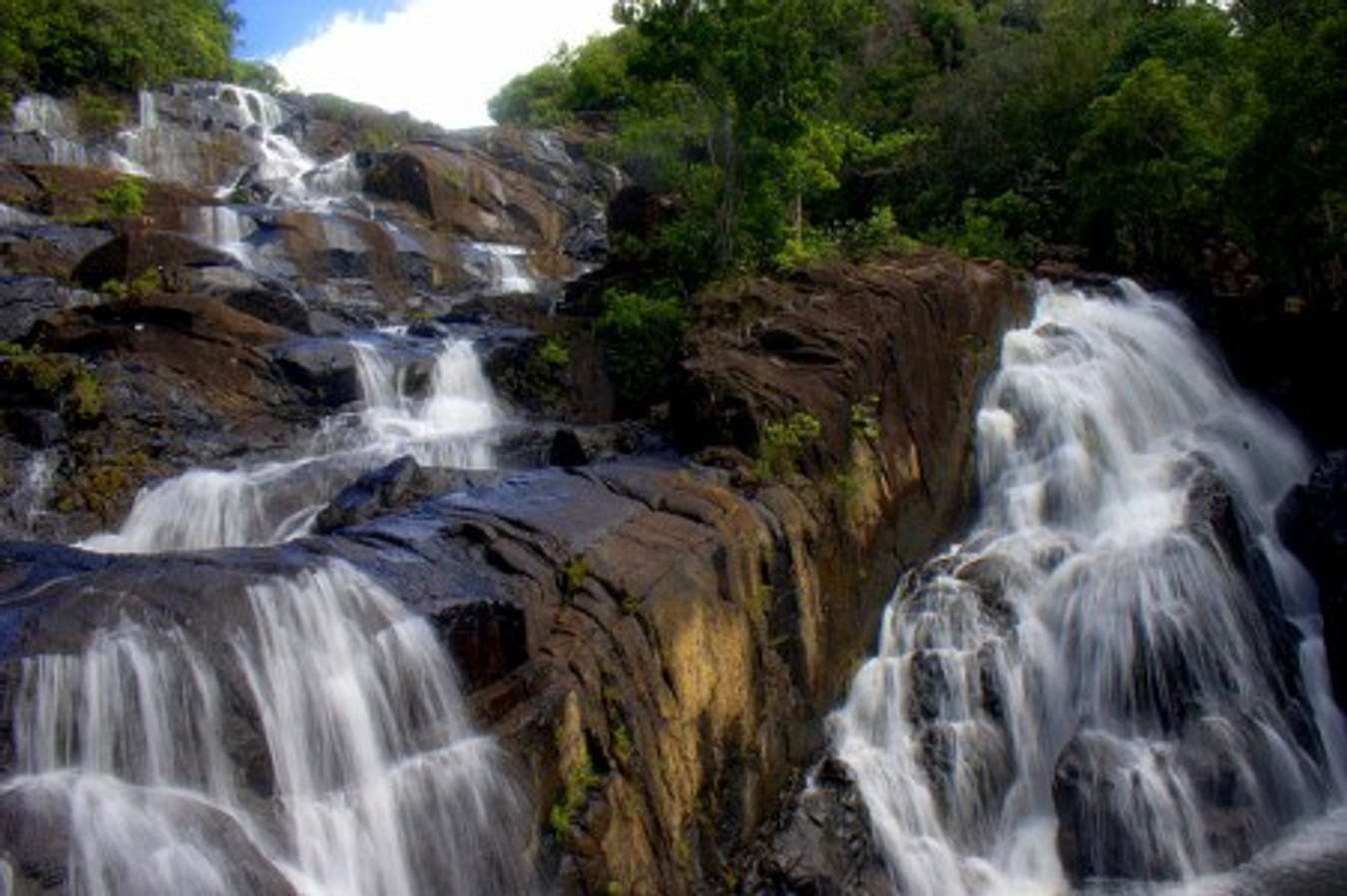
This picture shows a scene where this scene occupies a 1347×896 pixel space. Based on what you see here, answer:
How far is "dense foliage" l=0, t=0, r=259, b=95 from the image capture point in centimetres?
3103

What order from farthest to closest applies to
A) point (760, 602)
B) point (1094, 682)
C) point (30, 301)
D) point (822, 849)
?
point (30, 301)
point (1094, 682)
point (760, 602)
point (822, 849)

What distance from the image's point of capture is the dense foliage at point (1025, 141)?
16969mm

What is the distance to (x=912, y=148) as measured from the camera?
28.8m

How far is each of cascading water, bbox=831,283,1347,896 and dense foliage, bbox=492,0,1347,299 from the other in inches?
198

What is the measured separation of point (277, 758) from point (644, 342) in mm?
11733

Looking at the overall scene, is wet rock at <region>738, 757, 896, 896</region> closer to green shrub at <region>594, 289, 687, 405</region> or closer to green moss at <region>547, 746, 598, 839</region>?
green moss at <region>547, 746, 598, 839</region>

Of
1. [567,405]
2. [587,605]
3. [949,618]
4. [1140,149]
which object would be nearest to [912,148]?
[1140,149]

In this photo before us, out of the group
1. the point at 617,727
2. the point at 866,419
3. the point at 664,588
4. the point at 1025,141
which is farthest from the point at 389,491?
the point at 1025,141

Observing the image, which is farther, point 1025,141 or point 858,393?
point 1025,141

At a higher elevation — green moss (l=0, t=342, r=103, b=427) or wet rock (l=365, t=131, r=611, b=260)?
wet rock (l=365, t=131, r=611, b=260)

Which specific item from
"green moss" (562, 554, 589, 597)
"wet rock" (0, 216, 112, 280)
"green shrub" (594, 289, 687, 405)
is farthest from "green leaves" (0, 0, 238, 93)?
"green moss" (562, 554, 589, 597)

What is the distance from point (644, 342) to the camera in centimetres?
1850

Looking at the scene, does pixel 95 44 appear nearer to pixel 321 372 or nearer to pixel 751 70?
pixel 321 372

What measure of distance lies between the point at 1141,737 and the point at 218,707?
9976 millimetres
